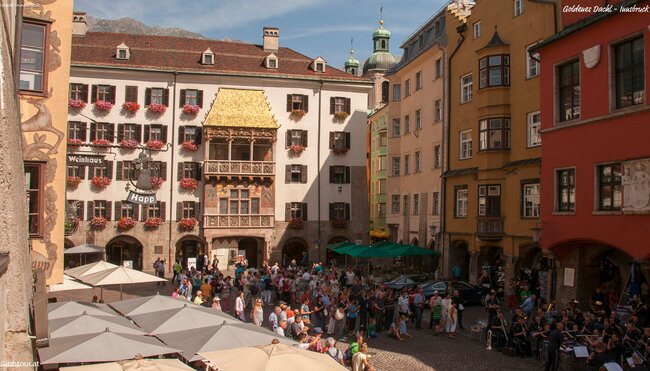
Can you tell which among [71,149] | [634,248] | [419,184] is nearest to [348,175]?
[419,184]

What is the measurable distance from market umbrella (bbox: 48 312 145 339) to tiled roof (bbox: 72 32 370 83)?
35008mm

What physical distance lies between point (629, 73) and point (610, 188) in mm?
3752

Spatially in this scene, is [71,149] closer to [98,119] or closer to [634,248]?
[98,119]

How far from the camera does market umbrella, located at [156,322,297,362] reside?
12.6m

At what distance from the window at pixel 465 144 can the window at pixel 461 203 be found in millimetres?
1847

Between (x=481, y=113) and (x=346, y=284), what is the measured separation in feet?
37.8

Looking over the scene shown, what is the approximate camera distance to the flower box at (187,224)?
1786 inches

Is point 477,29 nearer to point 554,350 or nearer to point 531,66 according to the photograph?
point 531,66

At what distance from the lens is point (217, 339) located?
12875 mm

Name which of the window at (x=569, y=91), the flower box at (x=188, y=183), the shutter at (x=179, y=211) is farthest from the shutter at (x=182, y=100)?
the window at (x=569, y=91)

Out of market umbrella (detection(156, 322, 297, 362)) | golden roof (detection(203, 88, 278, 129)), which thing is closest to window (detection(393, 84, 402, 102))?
golden roof (detection(203, 88, 278, 129))

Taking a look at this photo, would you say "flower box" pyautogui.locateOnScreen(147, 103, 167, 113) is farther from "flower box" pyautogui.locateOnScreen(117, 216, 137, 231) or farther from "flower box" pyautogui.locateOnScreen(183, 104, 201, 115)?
"flower box" pyautogui.locateOnScreen(117, 216, 137, 231)

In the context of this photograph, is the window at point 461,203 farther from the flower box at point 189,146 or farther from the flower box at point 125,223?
the flower box at point 125,223

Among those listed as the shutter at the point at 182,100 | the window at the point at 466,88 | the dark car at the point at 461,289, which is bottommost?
the dark car at the point at 461,289
